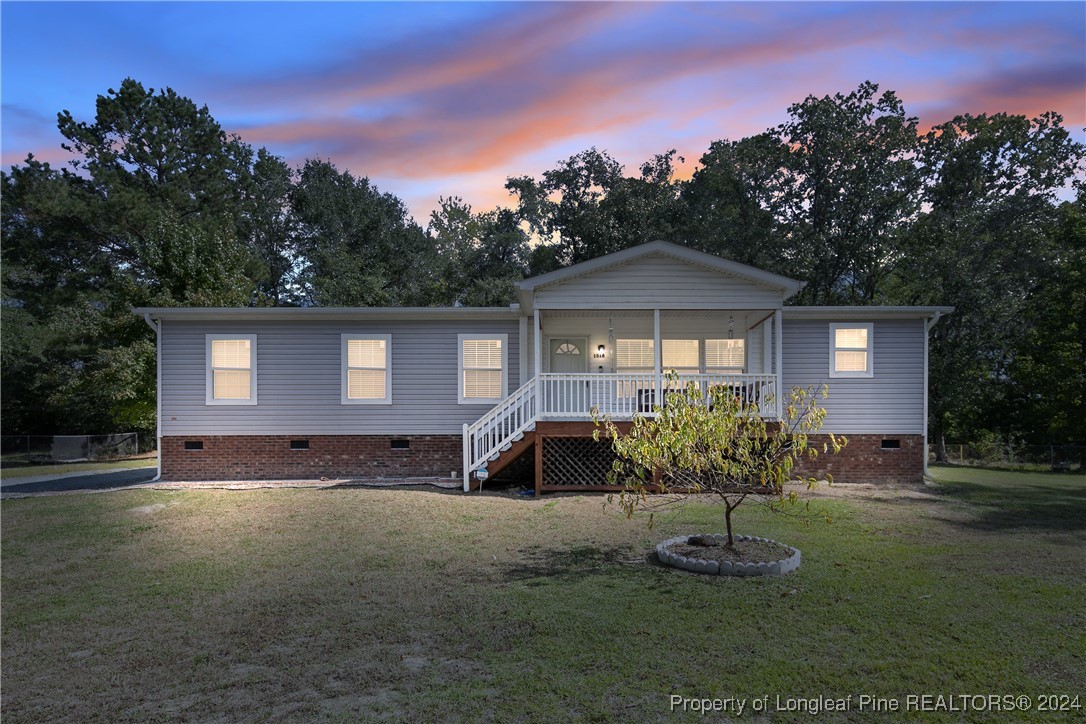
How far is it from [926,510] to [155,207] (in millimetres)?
28315

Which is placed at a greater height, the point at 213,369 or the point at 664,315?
the point at 664,315

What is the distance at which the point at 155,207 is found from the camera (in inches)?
1059

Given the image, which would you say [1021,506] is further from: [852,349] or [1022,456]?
[1022,456]

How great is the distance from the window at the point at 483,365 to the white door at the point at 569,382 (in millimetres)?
1408

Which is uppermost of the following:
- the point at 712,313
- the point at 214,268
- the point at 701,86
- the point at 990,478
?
the point at 701,86

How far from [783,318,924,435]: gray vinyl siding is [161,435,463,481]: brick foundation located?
7.89m

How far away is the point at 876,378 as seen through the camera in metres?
14.9

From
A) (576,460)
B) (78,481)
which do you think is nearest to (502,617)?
(576,460)

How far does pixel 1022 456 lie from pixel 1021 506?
11248 millimetres

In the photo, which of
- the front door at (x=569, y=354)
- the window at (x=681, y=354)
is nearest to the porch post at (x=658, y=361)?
the window at (x=681, y=354)

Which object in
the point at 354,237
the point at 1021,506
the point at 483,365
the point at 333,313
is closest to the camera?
the point at 1021,506

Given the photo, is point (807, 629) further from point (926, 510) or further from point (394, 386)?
point (394, 386)

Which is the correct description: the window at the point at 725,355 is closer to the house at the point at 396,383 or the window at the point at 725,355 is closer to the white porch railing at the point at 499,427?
the house at the point at 396,383

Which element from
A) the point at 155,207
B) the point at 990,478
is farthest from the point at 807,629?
the point at 155,207
